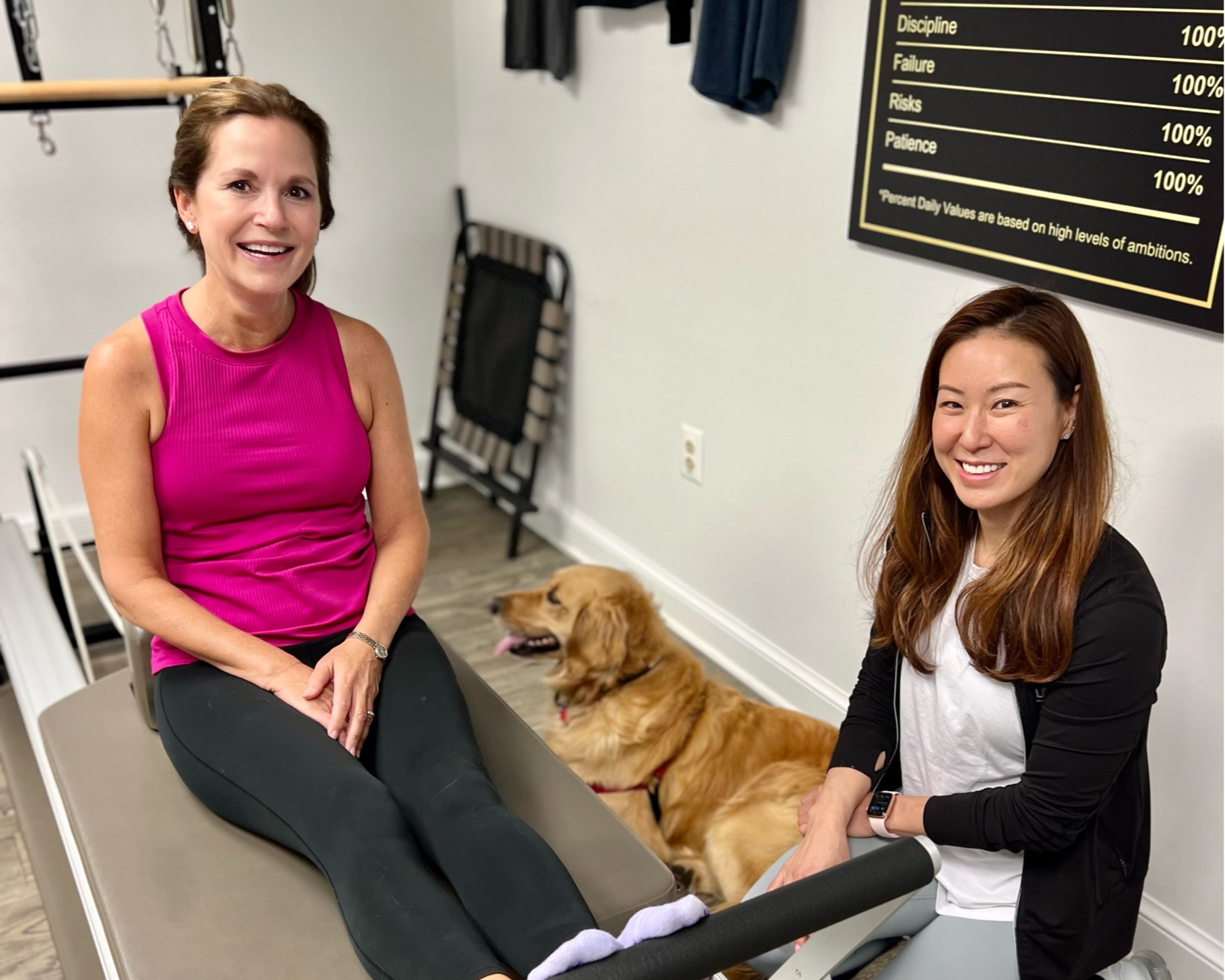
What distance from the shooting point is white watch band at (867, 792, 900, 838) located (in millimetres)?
1290

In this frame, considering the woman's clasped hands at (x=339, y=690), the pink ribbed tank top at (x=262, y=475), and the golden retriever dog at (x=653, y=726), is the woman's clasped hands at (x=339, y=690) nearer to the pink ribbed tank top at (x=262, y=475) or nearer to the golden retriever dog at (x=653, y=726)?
the pink ribbed tank top at (x=262, y=475)

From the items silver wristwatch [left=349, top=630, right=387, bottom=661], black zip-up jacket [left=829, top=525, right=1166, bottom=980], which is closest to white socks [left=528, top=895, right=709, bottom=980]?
black zip-up jacket [left=829, top=525, right=1166, bottom=980]

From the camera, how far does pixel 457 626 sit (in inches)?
110

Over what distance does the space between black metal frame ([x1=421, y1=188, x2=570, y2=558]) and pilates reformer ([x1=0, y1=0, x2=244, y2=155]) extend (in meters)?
1.05

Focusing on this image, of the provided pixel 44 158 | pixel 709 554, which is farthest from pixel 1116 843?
pixel 44 158

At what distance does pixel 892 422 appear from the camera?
6.75 ft

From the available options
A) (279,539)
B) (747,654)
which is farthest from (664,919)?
(747,654)

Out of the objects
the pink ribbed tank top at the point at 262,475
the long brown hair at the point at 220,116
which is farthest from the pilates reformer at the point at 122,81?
the pink ribbed tank top at the point at 262,475

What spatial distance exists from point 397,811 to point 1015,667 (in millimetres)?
683

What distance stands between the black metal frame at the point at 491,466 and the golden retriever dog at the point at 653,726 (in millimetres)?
1225

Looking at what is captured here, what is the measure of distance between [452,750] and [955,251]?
1.17m

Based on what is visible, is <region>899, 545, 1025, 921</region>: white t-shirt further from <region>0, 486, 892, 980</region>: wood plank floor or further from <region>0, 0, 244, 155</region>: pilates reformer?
<region>0, 0, 244, 155</region>: pilates reformer

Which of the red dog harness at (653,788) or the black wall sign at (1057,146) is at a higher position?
the black wall sign at (1057,146)

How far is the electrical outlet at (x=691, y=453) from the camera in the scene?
8.58ft
